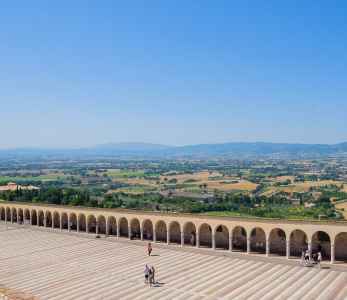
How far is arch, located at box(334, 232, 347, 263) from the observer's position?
36.5 meters

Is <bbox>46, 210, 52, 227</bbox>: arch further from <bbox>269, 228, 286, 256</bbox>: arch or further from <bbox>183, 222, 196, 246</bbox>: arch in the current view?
<bbox>269, 228, 286, 256</bbox>: arch

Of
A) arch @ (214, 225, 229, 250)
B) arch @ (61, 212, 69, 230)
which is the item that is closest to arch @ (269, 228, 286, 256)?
arch @ (214, 225, 229, 250)

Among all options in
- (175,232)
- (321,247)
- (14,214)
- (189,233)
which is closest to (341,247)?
(321,247)

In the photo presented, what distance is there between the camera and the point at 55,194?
77.2 meters

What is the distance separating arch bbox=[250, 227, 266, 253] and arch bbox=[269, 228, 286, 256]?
0.89 m

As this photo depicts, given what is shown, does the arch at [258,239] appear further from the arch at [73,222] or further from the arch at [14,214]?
the arch at [14,214]

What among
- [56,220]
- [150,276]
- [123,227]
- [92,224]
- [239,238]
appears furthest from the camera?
[56,220]

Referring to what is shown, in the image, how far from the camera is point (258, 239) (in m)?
41.6

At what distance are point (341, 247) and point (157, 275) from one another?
14.5m

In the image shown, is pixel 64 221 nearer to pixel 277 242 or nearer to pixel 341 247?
pixel 277 242

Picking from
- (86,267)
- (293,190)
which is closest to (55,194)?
(86,267)

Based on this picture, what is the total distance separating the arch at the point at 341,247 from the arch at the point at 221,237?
32.1 ft

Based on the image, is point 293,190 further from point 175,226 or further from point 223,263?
point 223,263

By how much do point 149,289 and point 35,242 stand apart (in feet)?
65.5
